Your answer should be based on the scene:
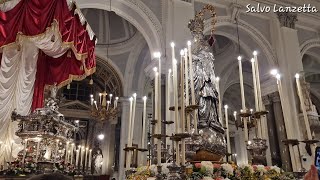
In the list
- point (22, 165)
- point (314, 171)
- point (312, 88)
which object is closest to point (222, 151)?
point (314, 171)

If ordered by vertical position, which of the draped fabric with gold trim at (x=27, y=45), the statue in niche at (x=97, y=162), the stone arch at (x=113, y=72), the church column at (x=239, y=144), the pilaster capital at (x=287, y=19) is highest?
the pilaster capital at (x=287, y=19)

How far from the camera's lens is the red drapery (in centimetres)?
497

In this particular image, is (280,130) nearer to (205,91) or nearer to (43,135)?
(205,91)

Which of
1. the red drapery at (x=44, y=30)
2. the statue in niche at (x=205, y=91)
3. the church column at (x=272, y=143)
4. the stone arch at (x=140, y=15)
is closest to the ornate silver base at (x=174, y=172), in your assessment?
the statue in niche at (x=205, y=91)

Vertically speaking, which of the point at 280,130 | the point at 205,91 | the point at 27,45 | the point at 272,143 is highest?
the point at 27,45

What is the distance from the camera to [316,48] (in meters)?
9.93

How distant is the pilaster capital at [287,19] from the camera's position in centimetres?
873

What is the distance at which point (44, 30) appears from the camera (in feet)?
16.7

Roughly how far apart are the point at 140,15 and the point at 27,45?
2977 mm

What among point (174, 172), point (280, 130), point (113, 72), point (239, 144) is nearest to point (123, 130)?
point (113, 72)

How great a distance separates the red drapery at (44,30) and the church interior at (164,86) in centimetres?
2

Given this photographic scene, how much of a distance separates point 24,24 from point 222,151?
4.03m

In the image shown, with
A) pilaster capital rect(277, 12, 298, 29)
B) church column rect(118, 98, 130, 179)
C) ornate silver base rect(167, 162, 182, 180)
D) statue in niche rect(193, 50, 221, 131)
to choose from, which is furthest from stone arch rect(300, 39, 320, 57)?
ornate silver base rect(167, 162, 182, 180)

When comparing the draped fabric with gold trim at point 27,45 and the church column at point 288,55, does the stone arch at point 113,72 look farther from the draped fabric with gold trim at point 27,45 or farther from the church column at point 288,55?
the church column at point 288,55
